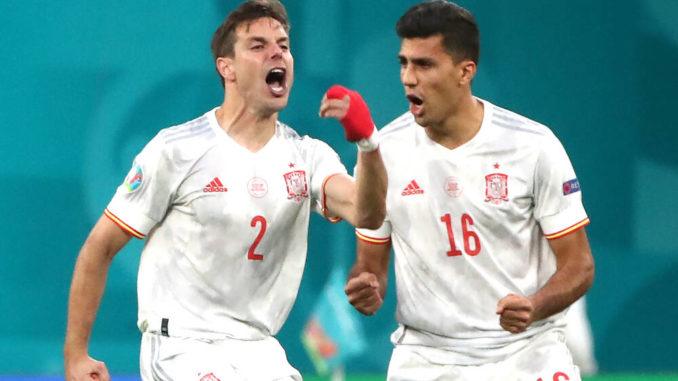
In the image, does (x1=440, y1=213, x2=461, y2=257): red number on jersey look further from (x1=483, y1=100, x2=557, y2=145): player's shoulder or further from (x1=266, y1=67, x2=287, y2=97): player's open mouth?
(x1=266, y1=67, x2=287, y2=97): player's open mouth

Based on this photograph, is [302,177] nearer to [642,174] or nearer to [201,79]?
[201,79]

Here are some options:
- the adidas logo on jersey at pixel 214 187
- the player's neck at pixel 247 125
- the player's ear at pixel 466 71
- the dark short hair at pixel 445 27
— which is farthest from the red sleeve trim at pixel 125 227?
the player's ear at pixel 466 71

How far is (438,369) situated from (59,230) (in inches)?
187

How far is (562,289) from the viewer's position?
6578 mm

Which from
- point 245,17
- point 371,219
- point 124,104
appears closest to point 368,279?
point 371,219

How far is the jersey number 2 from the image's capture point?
22.0ft

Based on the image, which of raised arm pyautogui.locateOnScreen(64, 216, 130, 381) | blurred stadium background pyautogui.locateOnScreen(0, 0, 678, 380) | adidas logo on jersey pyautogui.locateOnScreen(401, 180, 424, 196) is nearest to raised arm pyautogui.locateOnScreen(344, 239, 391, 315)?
adidas logo on jersey pyautogui.locateOnScreen(401, 180, 424, 196)

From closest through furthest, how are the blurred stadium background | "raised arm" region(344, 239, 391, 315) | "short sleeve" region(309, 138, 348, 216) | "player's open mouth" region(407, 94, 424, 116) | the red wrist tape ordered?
1. the red wrist tape
2. "raised arm" region(344, 239, 391, 315)
3. "short sleeve" region(309, 138, 348, 216)
4. "player's open mouth" region(407, 94, 424, 116)
5. the blurred stadium background

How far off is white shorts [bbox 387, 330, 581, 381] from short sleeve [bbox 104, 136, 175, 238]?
1.23 meters

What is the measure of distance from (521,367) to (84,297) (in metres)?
1.74

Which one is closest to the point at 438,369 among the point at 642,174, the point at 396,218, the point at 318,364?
the point at 396,218

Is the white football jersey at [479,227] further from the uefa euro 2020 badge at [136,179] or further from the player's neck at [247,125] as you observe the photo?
the uefa euro 2020 badge at [136,179]

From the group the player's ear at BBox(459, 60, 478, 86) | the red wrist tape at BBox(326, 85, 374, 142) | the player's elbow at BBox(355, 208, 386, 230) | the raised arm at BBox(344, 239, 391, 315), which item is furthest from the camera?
the player's ear at BBox(459, 60, 478, 86)

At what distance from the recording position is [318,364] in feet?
36.3
